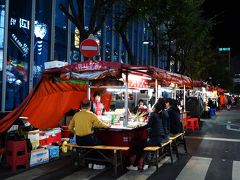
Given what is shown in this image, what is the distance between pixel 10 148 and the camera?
8695mm

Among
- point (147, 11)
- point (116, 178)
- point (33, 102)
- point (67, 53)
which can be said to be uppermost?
point (147, 11)

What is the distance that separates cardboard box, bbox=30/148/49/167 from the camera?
8.98m

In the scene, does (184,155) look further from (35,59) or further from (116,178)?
(35,59)

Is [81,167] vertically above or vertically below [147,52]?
below

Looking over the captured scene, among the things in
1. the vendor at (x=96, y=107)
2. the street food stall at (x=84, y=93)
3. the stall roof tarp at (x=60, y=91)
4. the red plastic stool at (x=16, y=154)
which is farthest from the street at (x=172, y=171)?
the vendor at (x=96, y=107)

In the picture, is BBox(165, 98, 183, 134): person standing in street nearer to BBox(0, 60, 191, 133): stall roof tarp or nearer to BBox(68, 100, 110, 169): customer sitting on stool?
BBox(0, 60, 191, 133): stall roof tarp

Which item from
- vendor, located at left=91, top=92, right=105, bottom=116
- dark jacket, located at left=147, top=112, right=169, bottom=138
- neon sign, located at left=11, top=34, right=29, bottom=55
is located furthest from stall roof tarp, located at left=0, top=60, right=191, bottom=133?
neon sign, located at left=11, top=34, right=29, bottom=55

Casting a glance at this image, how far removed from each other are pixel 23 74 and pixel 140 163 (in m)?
9.88

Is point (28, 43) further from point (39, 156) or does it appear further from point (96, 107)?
point (39, 156)

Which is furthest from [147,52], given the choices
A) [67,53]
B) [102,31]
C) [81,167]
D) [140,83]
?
[81,167]

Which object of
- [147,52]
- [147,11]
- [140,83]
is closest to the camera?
[140,83]

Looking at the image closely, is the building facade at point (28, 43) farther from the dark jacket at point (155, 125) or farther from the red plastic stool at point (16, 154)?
the dark jacket at point (155, 125)

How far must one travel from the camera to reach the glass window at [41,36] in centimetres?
1752

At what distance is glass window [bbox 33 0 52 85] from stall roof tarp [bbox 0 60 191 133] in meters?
6.24
